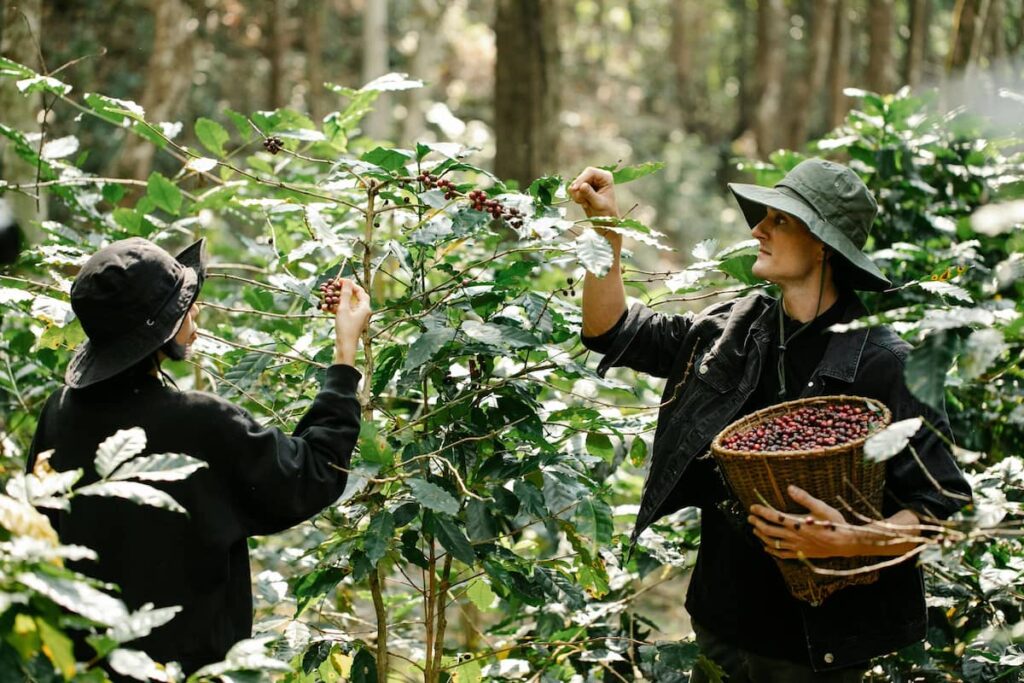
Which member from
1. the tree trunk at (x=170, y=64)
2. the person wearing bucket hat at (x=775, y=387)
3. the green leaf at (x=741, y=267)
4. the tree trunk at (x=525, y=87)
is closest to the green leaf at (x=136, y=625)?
the person wearing bucket hat at (x=775, y=387)

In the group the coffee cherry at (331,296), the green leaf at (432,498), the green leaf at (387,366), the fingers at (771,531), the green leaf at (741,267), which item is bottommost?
the fingers at (771,531)

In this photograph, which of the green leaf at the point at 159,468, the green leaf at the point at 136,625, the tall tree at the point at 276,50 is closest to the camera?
the green leaf at the point at 136,625

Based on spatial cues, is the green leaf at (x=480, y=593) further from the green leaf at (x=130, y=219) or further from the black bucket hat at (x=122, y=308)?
the green leaf at (x=130, y=219)

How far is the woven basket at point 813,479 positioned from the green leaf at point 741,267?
2.42ft

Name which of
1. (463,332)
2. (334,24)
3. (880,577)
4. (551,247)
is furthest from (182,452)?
(334,24)

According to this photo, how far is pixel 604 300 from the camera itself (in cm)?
284

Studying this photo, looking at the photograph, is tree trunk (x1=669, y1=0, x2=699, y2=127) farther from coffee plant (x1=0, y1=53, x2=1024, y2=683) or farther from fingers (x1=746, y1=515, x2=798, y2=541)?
fingers (x1=746, y1=515, x2=798, y2=541)

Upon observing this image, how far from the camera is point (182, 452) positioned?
84.1 inches

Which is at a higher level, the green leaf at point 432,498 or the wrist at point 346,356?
the wrist at point 346,356

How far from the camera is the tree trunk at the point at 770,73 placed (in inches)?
696

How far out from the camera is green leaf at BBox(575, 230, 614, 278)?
232 cm

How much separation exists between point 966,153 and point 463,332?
3.04 metres

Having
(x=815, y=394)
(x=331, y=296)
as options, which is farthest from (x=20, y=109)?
(x=815, y=394)

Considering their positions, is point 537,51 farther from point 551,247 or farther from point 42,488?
point 42,488
